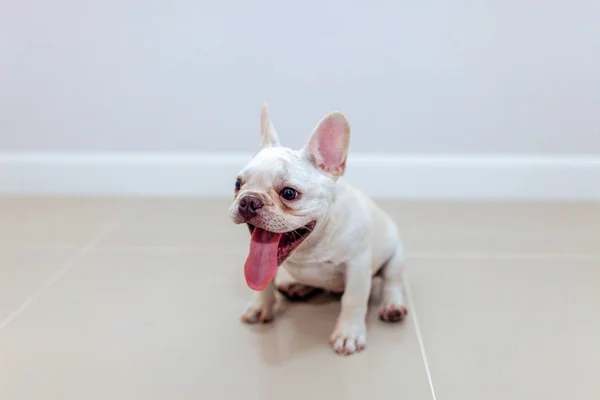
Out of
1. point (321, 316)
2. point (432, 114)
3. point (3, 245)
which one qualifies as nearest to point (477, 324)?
point (321, 316)

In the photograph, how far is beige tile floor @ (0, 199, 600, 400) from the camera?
89cm

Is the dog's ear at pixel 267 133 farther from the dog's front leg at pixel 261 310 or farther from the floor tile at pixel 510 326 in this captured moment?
the floor tile at pixel 510 326

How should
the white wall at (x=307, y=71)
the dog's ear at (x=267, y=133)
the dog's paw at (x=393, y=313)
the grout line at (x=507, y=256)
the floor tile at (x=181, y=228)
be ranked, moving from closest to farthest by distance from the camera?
the dog's ear at (x=267, y=133) < the dog's paw at (x=393, y=313) < the grout line at (x=507, y=256) < the floor tile at (x=181, y=228) < the white wall at (x=307, y=71)

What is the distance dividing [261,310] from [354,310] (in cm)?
19

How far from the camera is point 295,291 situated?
1147mm

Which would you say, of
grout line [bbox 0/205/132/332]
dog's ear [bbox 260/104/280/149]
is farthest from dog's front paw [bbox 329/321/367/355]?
grout line [bbox 0/205/132/332]

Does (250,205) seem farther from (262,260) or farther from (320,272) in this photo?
(320,272)

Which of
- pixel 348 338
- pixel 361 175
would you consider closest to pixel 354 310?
pixel 348 338

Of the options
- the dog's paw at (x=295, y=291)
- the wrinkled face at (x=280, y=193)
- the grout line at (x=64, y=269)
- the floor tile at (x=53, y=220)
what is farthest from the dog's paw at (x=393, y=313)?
the floor tile at (x=53, y=220)

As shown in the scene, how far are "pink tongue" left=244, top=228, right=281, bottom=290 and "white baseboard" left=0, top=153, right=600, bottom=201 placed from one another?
0.91 metres

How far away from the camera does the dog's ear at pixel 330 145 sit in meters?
0.87

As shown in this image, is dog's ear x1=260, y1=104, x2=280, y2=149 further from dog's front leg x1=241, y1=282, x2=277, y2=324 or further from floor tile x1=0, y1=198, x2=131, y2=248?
floor tile x1=0, y1=198, x2=131, y2=248

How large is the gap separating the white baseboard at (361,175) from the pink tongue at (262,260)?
91 cm

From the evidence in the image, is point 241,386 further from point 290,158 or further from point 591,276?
point 591,276
